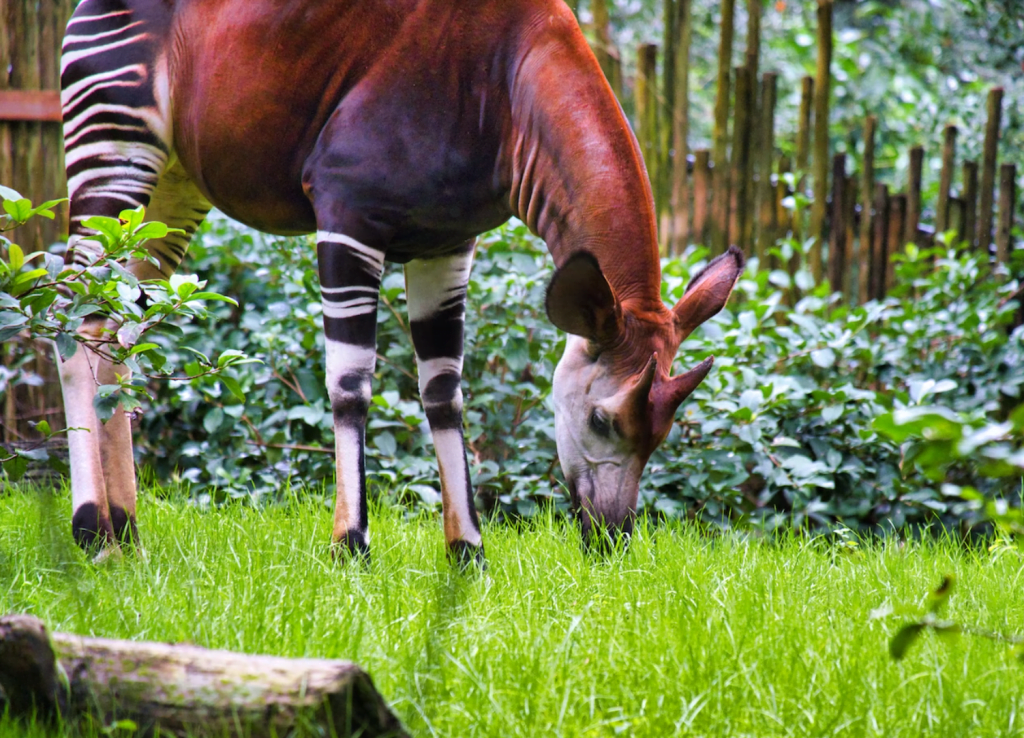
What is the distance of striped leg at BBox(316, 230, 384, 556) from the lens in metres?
2.68

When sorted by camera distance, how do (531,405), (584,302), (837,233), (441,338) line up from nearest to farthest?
(584,302), (441,338), (531,405), (837,233)

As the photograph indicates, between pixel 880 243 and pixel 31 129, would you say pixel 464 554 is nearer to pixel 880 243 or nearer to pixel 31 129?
pixel 31 129

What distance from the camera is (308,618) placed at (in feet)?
6.86

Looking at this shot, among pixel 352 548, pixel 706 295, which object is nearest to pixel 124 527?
→ pixel 352 548

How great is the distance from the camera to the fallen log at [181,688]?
4.92 ft

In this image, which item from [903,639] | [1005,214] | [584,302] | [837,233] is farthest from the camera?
[837,233]

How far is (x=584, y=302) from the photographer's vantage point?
95.7 inches

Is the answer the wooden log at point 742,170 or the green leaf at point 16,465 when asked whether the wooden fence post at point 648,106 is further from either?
the green leaf at point 16,465

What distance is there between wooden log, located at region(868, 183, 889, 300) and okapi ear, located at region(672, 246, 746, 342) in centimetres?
324

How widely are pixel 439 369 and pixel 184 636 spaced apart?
1.29 metres

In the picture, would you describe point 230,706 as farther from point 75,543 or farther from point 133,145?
point 133,145

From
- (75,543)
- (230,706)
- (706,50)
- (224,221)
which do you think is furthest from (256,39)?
(706,50)

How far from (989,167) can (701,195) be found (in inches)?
63.7

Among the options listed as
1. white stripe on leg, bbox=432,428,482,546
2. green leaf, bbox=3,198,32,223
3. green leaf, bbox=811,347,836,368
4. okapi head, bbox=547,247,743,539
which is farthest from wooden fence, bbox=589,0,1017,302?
green leaf, bbox=3,198,32,223
